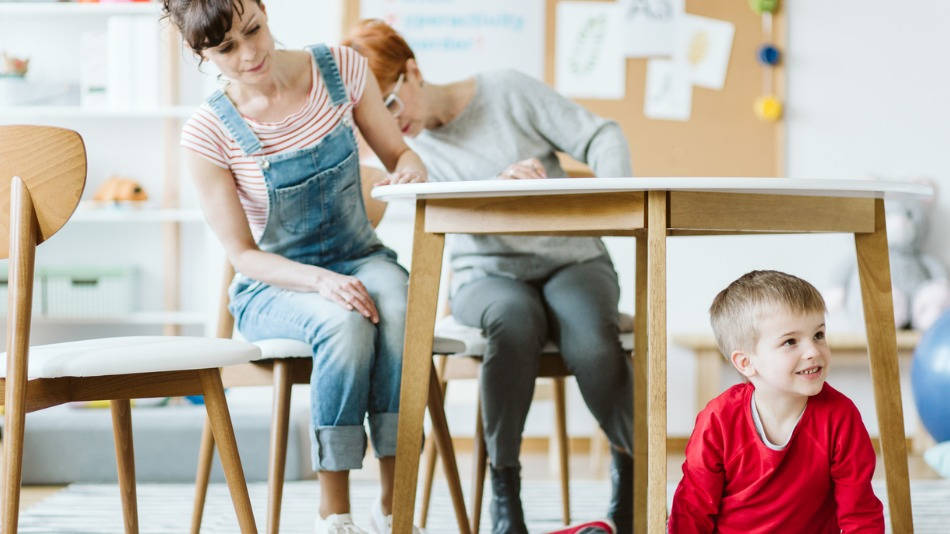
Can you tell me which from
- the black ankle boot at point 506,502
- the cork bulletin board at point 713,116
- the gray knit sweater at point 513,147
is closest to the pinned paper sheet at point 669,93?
the cork bulletin board at point 713,116

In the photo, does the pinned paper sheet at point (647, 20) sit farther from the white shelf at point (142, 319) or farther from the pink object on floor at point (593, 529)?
the pink object on floor at point (593, 529)

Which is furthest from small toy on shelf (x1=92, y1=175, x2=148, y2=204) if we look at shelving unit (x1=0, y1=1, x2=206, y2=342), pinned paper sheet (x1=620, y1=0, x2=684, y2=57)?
pinned paper sheet (x1=620, y1=0, x2=684, y2=57)

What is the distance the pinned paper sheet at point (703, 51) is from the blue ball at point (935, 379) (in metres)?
1.08

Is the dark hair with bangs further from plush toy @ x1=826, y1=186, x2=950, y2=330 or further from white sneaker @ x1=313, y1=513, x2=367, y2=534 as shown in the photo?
plush toy @ x1=826, y1=186, x2=950, y2=330

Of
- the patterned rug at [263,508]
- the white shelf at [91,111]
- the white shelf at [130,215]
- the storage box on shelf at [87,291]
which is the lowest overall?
the patterned rug at [263,508]

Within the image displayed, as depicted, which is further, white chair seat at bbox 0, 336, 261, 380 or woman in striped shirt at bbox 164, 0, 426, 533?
woman in striped shirt at bbox 164, 0, 426, 533

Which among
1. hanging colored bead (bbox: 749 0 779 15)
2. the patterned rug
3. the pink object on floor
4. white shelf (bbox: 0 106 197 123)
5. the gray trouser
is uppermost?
hanging colored bead (bbox: 749 0 779 15)

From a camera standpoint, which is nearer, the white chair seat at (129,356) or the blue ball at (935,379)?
the white chair seat at (129,356)

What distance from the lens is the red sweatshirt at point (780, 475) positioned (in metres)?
1.26

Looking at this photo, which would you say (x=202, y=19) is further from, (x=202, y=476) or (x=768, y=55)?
(x=768, y=55)

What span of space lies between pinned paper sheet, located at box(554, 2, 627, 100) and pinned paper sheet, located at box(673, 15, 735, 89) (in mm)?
204

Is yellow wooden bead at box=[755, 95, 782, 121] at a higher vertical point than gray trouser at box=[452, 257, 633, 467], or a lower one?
higher

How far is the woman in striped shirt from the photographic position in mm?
1429

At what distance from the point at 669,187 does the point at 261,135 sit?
70 cm
